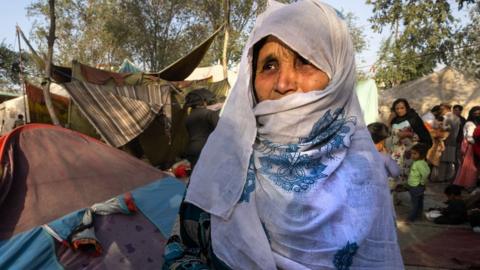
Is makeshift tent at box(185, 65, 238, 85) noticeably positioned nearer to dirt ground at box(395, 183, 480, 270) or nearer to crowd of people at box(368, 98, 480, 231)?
crowd of people at box(368, 98, 480, 231)

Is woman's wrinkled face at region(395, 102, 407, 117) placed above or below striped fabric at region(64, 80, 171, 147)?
above

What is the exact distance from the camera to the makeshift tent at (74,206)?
2377mm

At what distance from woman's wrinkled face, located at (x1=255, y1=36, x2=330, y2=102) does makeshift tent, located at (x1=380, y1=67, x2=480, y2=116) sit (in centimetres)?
952

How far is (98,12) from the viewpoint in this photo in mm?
20156

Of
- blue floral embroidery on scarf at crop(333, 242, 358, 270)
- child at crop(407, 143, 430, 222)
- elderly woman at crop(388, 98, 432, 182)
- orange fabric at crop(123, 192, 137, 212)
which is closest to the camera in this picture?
blue floral embroidery on scarf at crop(333, 242, 358, 270)

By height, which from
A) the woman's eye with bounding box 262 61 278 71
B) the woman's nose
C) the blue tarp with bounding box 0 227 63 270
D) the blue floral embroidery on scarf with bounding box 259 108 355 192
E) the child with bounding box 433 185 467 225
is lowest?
the child with bounding box 433 185 467 225

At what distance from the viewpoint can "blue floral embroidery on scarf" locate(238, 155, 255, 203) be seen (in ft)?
3.00

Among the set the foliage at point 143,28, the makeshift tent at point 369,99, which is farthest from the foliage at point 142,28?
the makeshift tent at point 369,99

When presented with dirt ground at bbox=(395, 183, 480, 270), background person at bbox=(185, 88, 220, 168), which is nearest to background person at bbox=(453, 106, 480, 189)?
dirt ground at bbox=(395, 183, 480, 270)

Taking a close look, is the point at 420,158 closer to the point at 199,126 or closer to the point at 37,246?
the point at 199,126

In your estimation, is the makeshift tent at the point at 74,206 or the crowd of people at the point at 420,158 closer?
the makeshift tent at the point at 74,206

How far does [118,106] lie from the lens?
20.5 ft

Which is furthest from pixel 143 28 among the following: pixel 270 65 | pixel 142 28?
pixel 270 65

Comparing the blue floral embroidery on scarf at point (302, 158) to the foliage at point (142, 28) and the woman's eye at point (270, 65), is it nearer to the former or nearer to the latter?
Result: the woman's eye at point (270, 65)
